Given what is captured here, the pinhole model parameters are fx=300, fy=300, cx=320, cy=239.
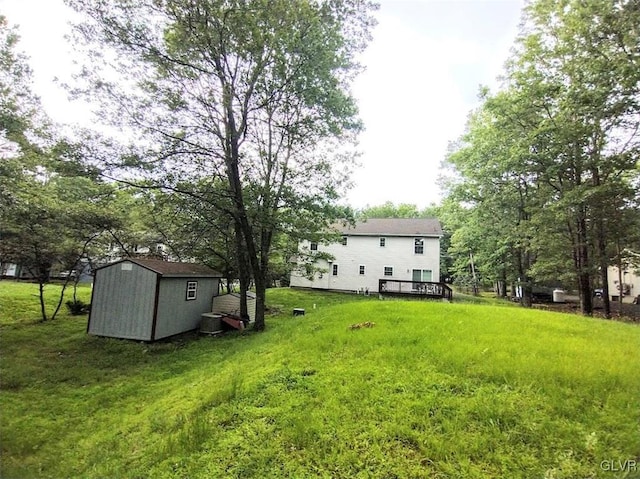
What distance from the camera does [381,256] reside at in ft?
79.2

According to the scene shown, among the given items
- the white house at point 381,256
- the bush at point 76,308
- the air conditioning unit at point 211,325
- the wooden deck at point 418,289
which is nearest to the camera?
the air conditioning unit at point 211,325

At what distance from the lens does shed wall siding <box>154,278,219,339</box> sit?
10.3 metres

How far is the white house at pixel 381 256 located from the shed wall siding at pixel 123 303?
562 inches

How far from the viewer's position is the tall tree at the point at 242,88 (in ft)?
26.4

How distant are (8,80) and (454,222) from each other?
2502 centimetres

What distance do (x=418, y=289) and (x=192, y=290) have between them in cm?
1443

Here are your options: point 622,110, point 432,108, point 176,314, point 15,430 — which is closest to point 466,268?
point 622,110

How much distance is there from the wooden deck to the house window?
1225 cm

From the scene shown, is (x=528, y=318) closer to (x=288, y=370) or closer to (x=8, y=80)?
(x=288, y=370)

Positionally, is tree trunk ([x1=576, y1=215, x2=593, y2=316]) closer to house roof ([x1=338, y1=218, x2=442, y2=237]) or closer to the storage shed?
house roof ([x1=338, y1=218, x2=442, y2=237])

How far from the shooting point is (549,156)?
506 inches

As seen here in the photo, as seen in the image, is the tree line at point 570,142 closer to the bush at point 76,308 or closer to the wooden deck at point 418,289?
the wooden deck at point 418,289

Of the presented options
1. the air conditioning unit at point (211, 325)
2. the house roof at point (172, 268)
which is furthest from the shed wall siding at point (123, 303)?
the air conditioning unit at point (211, 325)

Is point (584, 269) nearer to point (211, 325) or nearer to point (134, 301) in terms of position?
point (211, 325)
